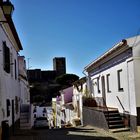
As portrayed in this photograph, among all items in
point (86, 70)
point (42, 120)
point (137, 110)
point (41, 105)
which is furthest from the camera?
point (41, 105)

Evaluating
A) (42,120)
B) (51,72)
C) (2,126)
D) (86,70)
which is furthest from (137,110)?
(51,72)

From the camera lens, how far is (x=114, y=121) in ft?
58.1

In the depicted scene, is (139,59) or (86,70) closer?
(139,59)

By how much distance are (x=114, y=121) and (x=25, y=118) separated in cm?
1117

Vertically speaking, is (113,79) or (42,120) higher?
(113,79)

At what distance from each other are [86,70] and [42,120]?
8914mm

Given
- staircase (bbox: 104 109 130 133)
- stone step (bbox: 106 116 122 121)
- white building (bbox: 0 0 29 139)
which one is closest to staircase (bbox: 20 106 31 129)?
white building (bbox: 0 0 29 139)

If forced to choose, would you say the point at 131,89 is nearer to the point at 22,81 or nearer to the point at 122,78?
the point at 122,78

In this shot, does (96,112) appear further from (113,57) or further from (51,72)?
(51,72)

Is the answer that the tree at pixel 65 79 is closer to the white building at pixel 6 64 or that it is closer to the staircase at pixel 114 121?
the white building at pixel 6 64

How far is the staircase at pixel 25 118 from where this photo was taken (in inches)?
1035

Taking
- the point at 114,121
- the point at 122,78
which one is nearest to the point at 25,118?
the point at 114,121

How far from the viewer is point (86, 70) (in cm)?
2919

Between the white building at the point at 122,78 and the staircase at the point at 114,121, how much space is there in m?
0.34
